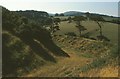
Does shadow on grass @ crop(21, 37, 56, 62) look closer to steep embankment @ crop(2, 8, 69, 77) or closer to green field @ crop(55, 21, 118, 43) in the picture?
steep embankment @ crop(2, 8, 69, 77)

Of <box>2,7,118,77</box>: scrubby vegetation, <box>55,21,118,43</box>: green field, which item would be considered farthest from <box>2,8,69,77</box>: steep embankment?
<box>55,21,118,43</box>: green field

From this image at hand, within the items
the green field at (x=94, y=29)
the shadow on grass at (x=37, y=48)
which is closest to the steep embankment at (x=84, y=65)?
the shadow on grass at (x=37, y=48)

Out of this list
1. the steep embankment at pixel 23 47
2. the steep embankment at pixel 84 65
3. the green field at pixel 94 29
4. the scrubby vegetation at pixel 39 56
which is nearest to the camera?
the steep embankment at pixel 84 65

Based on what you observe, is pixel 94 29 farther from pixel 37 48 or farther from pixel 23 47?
pixel 23 47

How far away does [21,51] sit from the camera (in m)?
34.2

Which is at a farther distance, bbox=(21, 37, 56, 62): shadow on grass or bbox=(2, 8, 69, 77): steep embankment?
bbox=(21, 37, 56, 62): shadow on grass

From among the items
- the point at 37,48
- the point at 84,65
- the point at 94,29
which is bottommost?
the point at 94,29

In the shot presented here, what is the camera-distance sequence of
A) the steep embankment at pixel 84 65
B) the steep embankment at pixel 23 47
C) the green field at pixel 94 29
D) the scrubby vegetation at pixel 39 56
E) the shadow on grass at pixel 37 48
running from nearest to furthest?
the steep embankment at pixel 84 65, the scrubby vegetation at pixel 39 56, the steep embankment at pixel 23 47, the shadow on grass at pixel 37 48, the green field at pixel 94 29

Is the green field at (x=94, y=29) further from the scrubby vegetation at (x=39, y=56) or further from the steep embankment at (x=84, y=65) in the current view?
the scrubby vegetation at (x=39, y=56)

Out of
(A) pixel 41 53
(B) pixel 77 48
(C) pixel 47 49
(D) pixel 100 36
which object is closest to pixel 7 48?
(A) pixel 41 53

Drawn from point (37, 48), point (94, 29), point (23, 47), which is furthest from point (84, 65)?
point (94, 29)

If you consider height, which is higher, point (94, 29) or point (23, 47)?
point (23, 47)

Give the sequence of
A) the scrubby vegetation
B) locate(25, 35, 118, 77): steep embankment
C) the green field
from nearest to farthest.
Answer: locate(25, 35, 118, 77): steep embankment, the scrubby vegetation, the green field

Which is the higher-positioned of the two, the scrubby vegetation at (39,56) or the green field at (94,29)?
the scrubby vegetation at (39,56)
